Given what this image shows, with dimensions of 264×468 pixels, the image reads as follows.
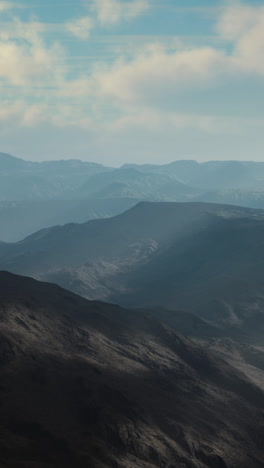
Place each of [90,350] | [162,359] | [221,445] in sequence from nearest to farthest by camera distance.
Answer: [221,445] < [90,350] < [162,359]

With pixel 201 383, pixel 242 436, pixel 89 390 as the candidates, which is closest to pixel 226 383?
pixel 201 383

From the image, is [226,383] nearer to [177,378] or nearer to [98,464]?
[177,378]

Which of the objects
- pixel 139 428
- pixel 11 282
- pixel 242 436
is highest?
pixel 11 282

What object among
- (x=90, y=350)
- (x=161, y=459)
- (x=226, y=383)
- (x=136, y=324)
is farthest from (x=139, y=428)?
(x=136, y=324)

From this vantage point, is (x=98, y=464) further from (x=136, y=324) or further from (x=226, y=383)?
(x=136, y=324)

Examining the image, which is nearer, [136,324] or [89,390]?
[89,390]

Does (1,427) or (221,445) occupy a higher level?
(1,427)

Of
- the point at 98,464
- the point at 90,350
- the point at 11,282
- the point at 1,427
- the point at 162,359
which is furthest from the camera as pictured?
the point at 11,282
